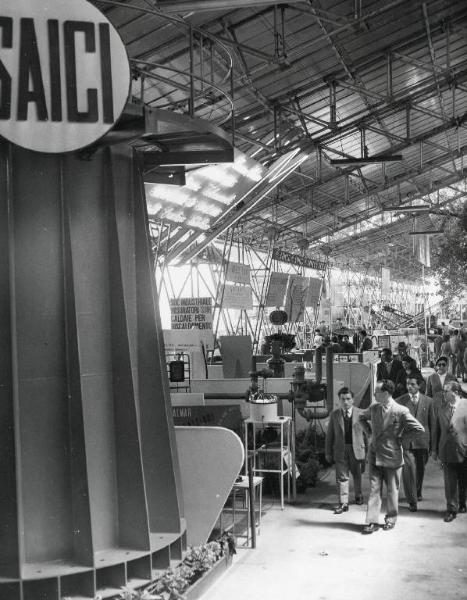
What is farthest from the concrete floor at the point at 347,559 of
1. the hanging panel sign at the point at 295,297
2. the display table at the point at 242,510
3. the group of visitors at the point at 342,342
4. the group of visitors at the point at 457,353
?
the group of visitors at the point at 457,353

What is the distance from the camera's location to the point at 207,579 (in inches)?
288

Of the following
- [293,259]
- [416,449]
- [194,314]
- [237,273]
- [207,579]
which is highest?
[293,259]

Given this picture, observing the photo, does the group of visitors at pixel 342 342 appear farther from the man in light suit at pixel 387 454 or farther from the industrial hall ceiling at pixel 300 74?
the man in light suit at pixel 387 454

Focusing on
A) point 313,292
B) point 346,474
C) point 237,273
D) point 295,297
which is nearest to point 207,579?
point 346,474

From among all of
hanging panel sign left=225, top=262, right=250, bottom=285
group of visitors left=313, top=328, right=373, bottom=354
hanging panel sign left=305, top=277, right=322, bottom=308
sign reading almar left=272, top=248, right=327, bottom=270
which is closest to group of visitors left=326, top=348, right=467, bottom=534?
group of visitors left=313, top=328, right=373, bottom=354

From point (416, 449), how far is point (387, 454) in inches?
63.7

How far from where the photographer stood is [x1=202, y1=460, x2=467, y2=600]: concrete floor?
24.1 feet

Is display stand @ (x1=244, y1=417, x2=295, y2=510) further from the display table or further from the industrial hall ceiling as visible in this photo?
A: the industrial hall ceiling

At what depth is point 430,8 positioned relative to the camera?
16328 mm

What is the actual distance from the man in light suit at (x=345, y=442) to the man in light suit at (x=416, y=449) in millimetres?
694

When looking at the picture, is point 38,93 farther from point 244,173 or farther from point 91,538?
point 244,173

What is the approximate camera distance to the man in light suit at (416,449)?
10.5 meters

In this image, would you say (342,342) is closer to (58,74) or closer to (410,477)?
(410,477)

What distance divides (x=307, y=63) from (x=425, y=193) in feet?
57.4
